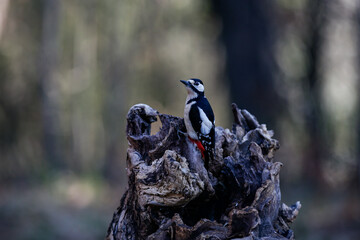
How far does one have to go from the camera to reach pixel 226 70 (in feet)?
31.4

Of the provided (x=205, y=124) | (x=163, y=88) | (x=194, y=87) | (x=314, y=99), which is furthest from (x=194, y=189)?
(x=163, y=88)

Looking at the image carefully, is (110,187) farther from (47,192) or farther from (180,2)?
(180,2)

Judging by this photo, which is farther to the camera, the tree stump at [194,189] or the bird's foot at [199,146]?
the bird's foot at [199,146]

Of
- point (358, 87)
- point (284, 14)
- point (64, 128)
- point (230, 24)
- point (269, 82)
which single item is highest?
point (64, 128)

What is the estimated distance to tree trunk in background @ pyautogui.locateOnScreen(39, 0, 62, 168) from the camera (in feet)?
45.6

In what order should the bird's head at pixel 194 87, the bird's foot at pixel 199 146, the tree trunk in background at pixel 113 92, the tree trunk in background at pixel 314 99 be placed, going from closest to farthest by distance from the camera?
the bird's foot at pixel 199 146 < the bird's head at pixel 194 87 < the tree trunk in background at pixel 314 99 < the tree trunk in background at pixel 113 92

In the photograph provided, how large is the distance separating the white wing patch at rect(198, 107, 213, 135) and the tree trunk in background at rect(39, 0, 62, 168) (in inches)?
A: 417

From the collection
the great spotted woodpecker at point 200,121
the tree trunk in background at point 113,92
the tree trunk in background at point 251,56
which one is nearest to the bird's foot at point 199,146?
the great spotted woodpecker at point 200,121

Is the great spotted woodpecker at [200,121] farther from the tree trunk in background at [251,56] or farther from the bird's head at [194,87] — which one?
the tree trunk in background at [251,56]

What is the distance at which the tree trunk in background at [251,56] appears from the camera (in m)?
9.19

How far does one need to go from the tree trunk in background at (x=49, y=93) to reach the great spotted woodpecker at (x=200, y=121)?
405 inches

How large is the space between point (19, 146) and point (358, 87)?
10.7 metres

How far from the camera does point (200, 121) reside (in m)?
4.12

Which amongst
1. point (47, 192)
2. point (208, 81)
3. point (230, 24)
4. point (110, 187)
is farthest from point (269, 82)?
point (208, 81)
